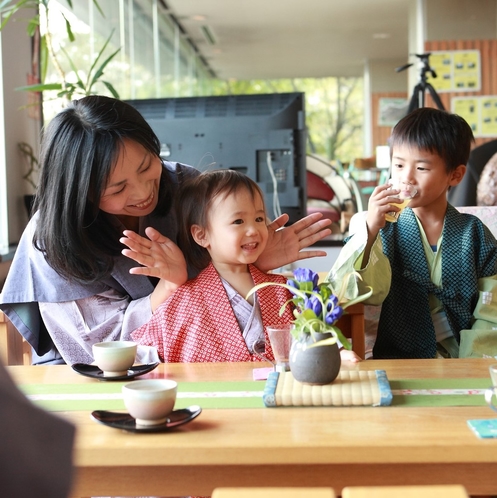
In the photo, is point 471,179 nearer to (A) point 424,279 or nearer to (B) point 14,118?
(A) point 424,279

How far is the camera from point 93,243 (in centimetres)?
186

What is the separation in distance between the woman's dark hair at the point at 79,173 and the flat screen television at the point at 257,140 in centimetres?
80

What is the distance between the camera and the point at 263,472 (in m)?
1.02

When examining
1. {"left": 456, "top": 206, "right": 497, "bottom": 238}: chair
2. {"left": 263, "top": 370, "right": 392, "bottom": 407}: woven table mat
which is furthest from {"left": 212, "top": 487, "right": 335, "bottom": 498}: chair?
{"left": 456, "top": 206, "right": 497, "bottom": 238}: chair

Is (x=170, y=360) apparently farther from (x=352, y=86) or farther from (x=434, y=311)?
(x=352, y=86)

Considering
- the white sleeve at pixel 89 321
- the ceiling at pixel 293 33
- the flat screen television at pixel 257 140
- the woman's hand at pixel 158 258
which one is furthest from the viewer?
the ceiling at pixel 293 33

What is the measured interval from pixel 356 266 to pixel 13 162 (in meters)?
2.98

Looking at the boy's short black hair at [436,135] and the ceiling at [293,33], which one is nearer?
the boy's short black hair at [436,135]

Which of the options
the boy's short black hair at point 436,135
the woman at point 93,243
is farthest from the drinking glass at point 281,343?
the boy's short black hair at point 436,135

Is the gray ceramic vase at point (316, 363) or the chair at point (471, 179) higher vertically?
the chair at point (471, 179)

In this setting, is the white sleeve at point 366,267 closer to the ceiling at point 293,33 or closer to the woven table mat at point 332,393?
the woven table mat at point 332,393

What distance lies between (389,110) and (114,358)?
42.3ft

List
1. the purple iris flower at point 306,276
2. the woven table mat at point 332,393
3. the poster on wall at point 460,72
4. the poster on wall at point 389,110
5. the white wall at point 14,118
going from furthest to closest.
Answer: the poster on wall at point 389,110 → the poster on wall at point 460,72 → the white wall at point 14,118 → the purple iris flower at point 306,276 → the woven table mat at point 332,393

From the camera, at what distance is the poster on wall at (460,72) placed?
805cm
